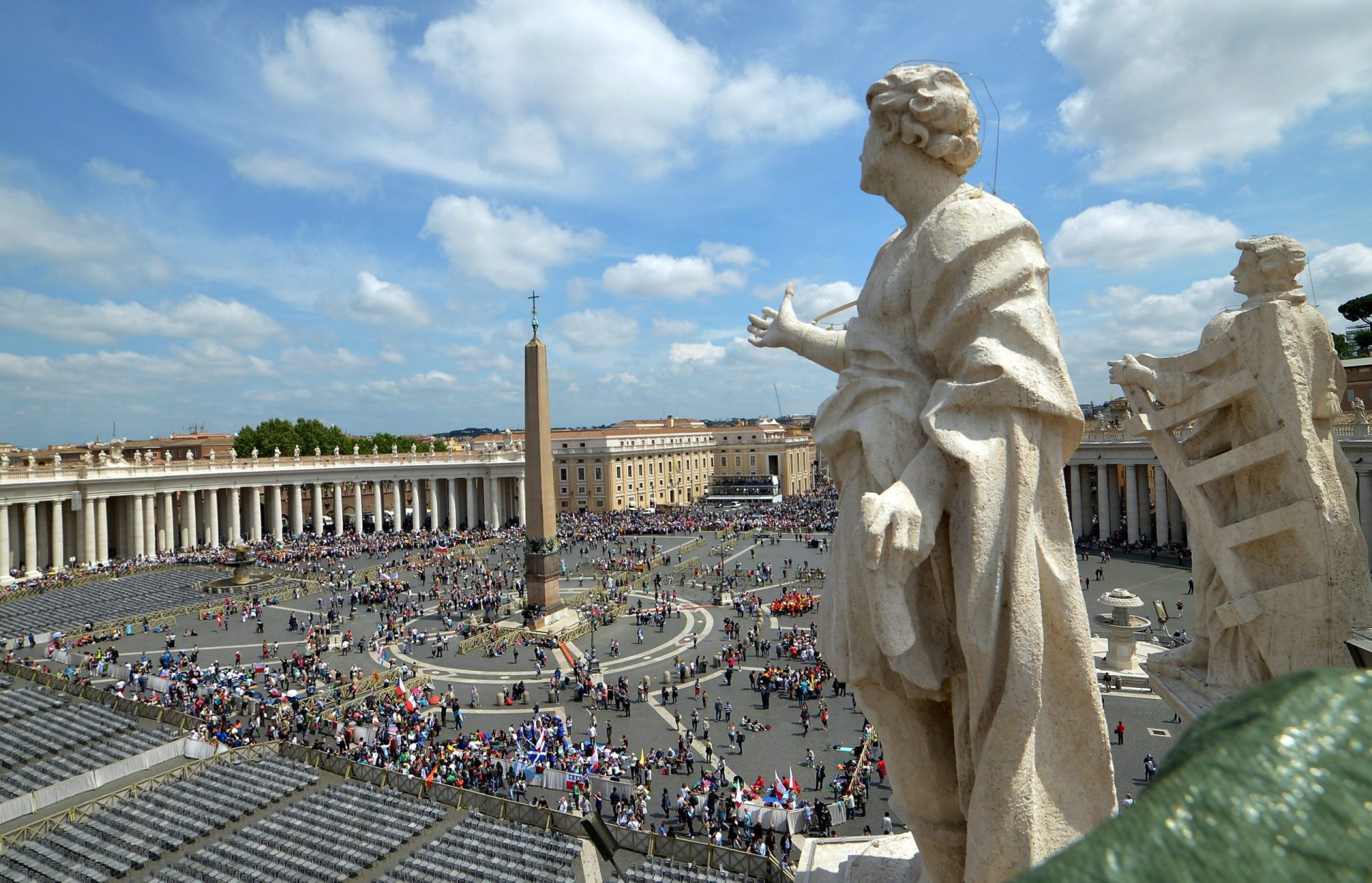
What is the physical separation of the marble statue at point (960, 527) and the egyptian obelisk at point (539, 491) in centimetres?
2687

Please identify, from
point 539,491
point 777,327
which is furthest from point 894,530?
point 539,491

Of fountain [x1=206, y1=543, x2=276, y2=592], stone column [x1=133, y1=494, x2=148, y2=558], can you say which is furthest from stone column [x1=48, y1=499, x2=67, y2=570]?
fountain [x1=206, y1=543, x2=276, y2=592]

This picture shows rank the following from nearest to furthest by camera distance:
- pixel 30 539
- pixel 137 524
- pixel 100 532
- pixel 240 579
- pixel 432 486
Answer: pixel 240 579 < pixel 30 539 < pixel 100 532 < pixel 137 524 < pixel 432 486

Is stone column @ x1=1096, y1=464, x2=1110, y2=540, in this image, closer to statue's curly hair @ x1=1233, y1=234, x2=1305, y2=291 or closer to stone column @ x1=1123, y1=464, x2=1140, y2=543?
stone column @ x1=1123, y1=464, x2=1140, y2=543

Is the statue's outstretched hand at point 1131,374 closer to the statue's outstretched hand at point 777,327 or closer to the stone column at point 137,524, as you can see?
the statue's outstretched hand at point 777,327

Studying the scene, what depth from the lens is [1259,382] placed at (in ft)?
23.4

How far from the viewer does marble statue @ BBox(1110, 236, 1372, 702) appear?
6934 millimetres

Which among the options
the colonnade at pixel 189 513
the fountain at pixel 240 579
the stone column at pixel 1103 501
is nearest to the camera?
the fountain at pixel 240 579

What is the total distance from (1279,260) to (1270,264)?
8 centimetres

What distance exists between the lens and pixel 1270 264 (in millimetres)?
7305

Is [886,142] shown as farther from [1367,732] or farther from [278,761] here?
[278,761]

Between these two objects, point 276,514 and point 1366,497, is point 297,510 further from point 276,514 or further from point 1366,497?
point 1366,497

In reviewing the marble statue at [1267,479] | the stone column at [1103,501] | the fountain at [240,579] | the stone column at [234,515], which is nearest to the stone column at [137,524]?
the stone column at [234,515]

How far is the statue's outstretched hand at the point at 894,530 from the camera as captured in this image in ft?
12.6
